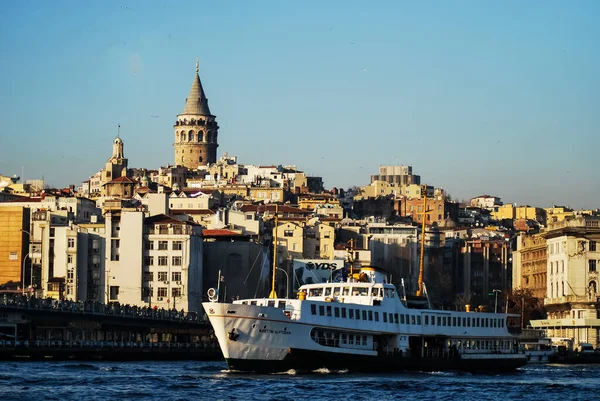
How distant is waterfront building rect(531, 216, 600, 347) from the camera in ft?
446

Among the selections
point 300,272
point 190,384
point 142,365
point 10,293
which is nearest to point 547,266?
point 300,272

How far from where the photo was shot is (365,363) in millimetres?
82188

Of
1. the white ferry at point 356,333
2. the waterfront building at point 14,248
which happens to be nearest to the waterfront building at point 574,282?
the white ferry at point 356,333

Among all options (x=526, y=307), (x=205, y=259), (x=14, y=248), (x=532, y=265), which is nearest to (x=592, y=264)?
(x=526, y=307)

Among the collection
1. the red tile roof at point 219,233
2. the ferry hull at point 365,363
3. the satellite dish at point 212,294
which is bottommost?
the ferry hull at point 365,363

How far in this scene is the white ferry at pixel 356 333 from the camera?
7750cm

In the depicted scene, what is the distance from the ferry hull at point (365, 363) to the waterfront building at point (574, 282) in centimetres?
4360

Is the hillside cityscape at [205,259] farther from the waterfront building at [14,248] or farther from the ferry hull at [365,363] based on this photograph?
the ferry hull at [365,363]

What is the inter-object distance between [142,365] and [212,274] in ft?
165

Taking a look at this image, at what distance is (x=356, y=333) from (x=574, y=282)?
6286 centimetres

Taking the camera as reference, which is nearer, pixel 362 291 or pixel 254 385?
pixel 254 385

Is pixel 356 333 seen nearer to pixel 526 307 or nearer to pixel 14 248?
pixel 14 248

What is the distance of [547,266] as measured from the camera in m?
151

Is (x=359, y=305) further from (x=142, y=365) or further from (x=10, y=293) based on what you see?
(x=10, y=293)
